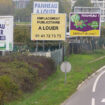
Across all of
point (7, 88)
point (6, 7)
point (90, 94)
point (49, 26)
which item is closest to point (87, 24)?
point (49, 26)

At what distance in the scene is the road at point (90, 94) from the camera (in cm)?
1978

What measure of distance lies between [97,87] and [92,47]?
34.0m

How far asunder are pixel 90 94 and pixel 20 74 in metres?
3.85

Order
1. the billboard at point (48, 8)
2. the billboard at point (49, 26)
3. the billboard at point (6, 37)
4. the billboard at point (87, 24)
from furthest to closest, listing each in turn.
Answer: the billboard at point (87, 24), the billboard at point (48, 8), the billboard at point (49, 26), the billboard at point (6, 37)

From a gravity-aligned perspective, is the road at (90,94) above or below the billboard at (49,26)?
below

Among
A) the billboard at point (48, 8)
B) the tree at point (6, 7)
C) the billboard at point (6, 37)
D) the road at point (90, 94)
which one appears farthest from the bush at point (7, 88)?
the tree at point (6, 7)

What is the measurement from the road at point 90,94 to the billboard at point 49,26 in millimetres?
9553

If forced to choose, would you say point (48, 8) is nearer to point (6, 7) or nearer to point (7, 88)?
point (7, 88)

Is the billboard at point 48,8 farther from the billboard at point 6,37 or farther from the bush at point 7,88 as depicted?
the bush at point 7,88

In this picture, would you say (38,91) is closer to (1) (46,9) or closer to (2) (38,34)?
(2) (38,34)

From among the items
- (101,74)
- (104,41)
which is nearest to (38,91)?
(101,74)

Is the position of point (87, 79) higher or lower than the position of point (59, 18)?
lower

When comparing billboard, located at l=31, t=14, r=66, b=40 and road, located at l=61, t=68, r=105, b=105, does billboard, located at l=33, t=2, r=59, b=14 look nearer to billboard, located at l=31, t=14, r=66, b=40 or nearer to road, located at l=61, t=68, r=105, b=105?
billboard, located at l=31, t=14, r=66, b=40

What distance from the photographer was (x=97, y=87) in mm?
26031
